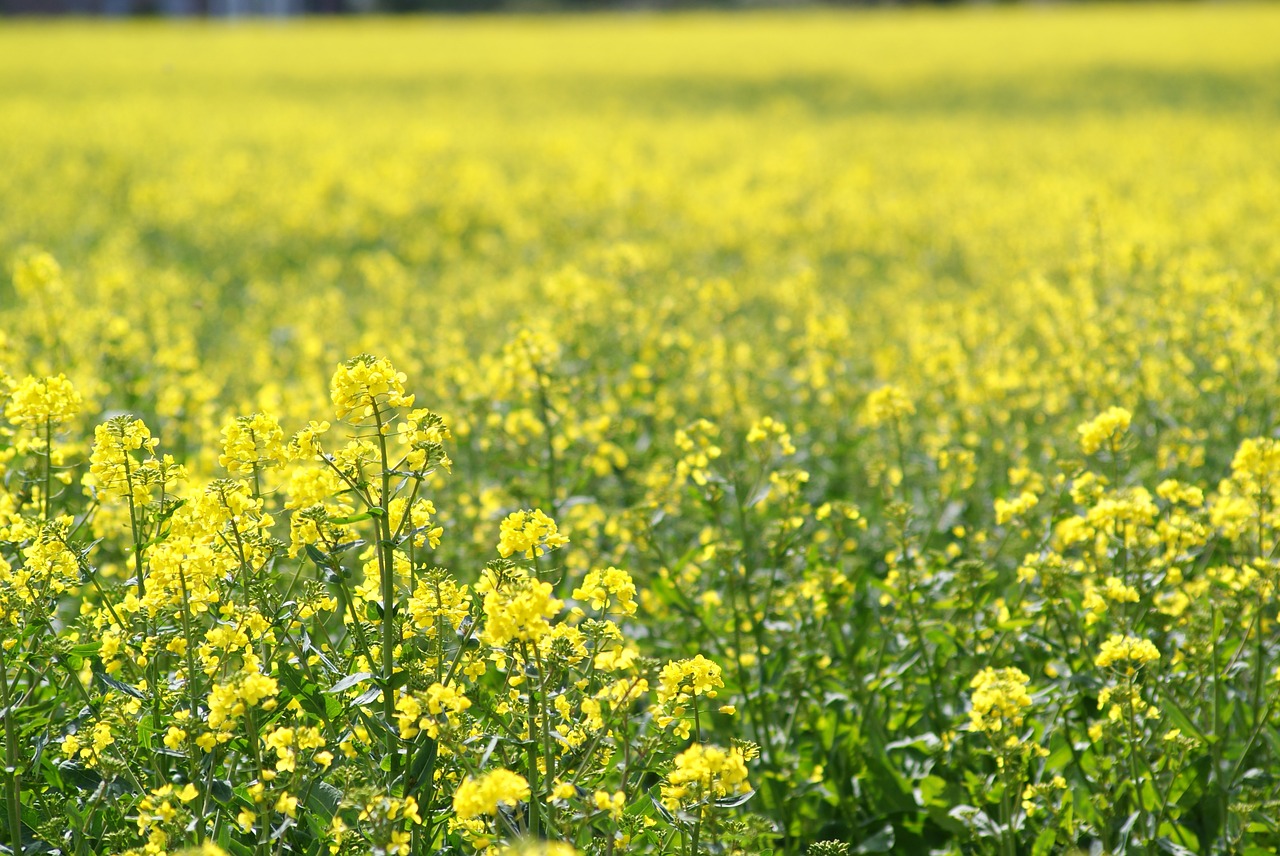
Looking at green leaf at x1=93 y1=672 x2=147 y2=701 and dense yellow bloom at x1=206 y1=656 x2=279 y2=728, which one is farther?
green leaf at x1=93 y1=672 x2=147 y2=701

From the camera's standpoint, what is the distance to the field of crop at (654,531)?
231 cm

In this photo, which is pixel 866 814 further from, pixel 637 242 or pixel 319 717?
pixel 637 242

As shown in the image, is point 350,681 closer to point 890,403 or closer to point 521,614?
point 521,614

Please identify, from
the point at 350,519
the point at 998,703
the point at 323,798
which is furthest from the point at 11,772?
the point at 998,703

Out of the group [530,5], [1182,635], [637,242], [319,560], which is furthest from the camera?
[530,5]

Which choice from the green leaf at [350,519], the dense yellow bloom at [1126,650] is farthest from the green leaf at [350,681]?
the dense yellow bloom at [1126,650]

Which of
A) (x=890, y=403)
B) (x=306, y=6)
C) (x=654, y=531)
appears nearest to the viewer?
(x=890, y=403)

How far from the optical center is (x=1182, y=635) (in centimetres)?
314

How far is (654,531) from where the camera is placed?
13.0ft

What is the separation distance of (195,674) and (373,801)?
0.60m

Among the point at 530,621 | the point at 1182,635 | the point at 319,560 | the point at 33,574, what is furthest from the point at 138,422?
the point at 1182,635

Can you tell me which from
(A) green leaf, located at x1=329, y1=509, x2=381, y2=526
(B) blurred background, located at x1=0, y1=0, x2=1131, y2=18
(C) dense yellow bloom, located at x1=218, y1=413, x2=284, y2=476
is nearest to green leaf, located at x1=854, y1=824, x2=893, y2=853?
(A) green leaf, located at x1=329, y1=509, x2=381, y2=526

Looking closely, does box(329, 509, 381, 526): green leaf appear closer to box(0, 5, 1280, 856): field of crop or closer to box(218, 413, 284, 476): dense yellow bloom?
box(0, 5, 1280, 856): field of crop

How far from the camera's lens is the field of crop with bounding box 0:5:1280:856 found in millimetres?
2307
